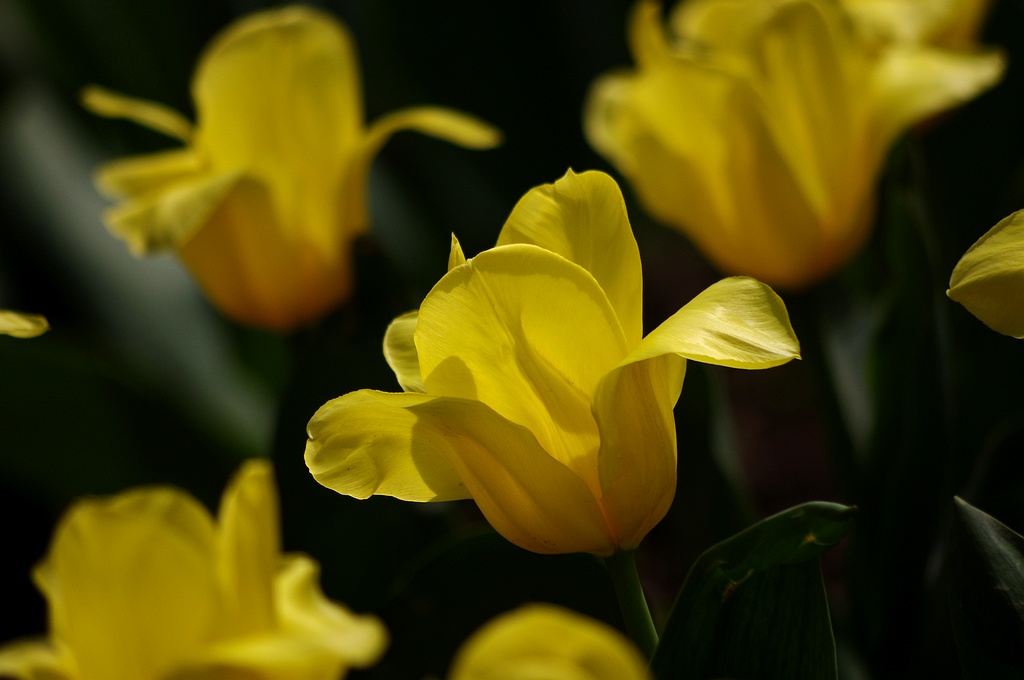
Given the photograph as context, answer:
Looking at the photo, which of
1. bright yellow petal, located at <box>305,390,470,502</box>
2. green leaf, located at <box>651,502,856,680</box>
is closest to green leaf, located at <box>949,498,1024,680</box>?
green leaf, located at <box>651,502,856,680</box>

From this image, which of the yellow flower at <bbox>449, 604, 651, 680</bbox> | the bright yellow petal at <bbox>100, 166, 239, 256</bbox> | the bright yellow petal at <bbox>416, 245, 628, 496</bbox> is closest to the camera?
the yellow flower at <bbox>449, 604, 651, 680</bbox>

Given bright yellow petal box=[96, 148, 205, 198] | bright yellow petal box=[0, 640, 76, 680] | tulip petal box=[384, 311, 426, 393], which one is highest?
bright yellow petal box=[96, 148, 205, 198]

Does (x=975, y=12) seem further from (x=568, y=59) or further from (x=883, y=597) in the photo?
(x=568, y=59)

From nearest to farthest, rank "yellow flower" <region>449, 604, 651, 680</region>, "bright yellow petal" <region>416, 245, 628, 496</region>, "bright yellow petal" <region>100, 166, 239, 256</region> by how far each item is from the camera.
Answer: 1. "yellow flower" <region>449, 604, 651, 680</region>
2. "bright yellow petal" <region>416, 245, 628, 496</region>
3. "bright yellow petal" <region>100, 166, 239, 256</region>

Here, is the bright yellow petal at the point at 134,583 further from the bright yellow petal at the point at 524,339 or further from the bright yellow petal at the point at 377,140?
the bright yellow petal at the point at 377,140

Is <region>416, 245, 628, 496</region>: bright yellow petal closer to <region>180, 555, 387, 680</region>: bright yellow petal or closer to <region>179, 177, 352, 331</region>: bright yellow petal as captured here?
<region>180, 555, 387, 680</region>: bright yellow petal

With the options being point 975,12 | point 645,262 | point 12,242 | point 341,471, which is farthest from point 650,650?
point 645,262

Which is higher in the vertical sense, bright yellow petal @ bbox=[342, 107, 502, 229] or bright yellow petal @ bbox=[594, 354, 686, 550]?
bright yellow petal @ bbox=[342, 107, 502, 229]
